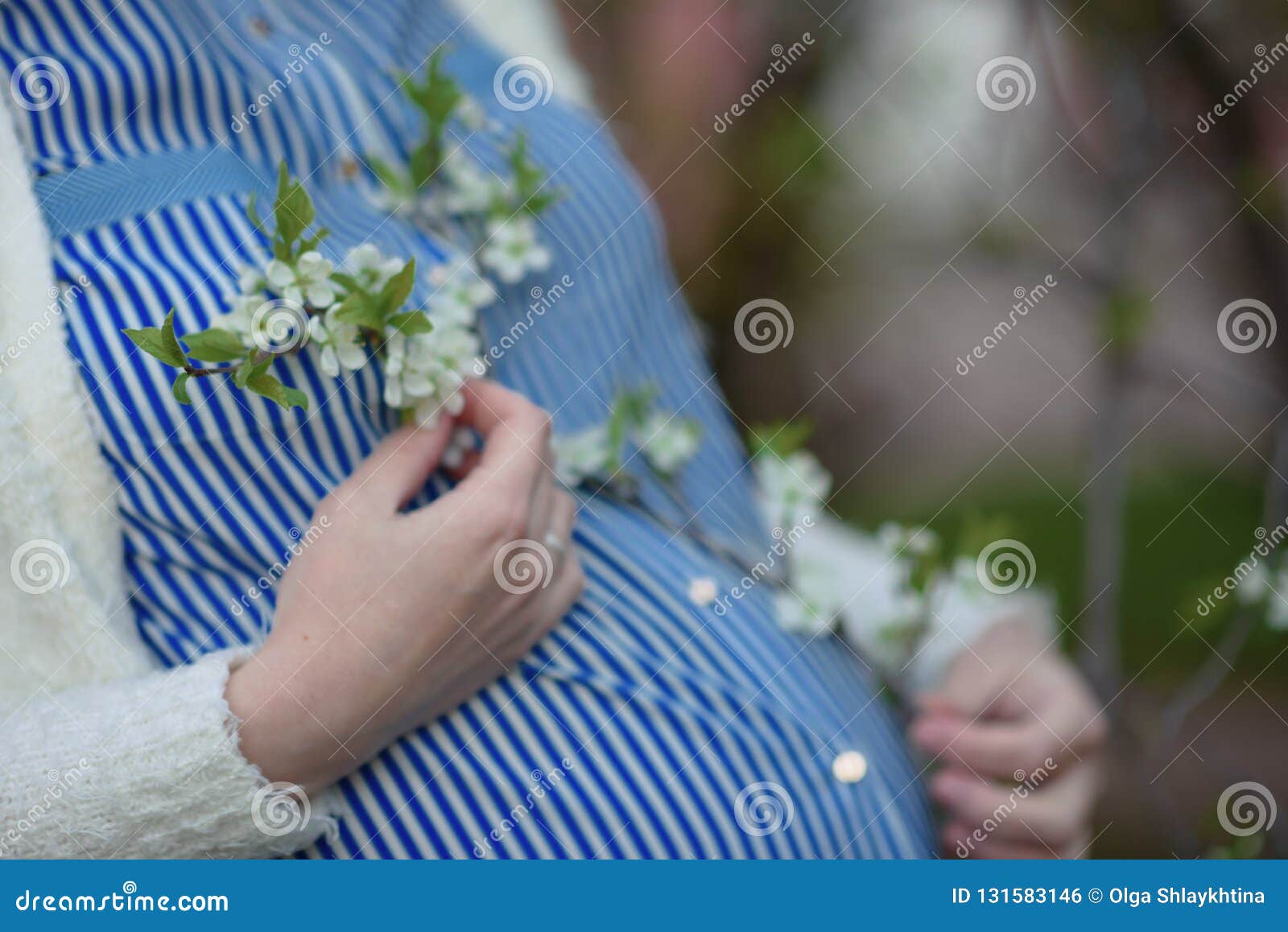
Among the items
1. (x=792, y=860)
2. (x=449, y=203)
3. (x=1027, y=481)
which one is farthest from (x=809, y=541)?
(x=1027, y=481)

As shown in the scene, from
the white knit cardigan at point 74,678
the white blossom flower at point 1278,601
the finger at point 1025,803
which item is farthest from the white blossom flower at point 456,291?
the white blossom flower at point 1278,601

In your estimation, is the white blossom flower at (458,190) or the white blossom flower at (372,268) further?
the white blossom flower at (458,190)

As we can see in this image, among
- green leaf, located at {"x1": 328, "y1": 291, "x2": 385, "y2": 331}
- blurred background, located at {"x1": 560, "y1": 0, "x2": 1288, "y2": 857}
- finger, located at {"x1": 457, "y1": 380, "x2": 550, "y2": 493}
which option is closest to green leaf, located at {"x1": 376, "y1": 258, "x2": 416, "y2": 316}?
green leaf, located at {"x1": 328, "y1": 291, "x2": 385, "y2": 331}

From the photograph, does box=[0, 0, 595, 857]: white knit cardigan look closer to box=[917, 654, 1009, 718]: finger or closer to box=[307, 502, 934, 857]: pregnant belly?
box=[307, 502, 934, 857]: pregnant belly

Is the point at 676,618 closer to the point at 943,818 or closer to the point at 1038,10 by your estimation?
the point at 943,818

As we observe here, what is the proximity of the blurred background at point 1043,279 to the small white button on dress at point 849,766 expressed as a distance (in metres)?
0.24

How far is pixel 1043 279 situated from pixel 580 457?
0.85 m

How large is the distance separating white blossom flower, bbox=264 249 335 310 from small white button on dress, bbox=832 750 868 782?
1.56 ft

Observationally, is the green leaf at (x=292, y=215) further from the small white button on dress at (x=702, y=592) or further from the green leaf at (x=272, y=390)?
the small white button on dress at (x=702, y=592)

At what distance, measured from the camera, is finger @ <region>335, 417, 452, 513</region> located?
58cm

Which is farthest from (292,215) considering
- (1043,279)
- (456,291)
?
(1043,279)

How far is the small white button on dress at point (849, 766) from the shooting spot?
2.24 ft

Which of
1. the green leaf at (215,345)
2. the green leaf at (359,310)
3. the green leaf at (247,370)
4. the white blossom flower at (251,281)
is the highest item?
the green leaf at (359,310)

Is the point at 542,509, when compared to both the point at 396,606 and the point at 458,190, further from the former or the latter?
the point at 458,190
